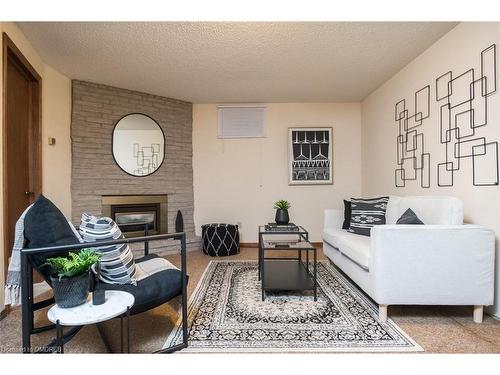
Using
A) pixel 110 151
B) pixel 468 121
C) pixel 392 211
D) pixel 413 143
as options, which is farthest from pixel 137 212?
pixel 468 121

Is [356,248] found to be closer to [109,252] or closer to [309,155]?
[109,252]

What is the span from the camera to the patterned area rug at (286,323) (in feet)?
5.23

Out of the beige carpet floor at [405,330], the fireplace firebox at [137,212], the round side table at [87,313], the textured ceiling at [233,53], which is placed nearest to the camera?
the round side table at [87,313]

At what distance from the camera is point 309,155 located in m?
4.45

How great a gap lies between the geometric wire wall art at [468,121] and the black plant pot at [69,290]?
→ 2.75 m

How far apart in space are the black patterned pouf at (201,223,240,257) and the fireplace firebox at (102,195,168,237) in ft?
2.32

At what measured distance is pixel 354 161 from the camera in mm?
4508

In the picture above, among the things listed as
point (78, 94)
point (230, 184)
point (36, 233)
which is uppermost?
point (78, 94)

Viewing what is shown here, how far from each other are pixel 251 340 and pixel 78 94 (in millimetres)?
3627

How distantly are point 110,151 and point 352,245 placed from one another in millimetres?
3365

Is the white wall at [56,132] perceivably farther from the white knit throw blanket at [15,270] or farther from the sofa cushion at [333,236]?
the sofa cushion at [333,236]

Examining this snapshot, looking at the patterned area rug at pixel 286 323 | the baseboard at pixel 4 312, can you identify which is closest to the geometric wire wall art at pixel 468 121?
the patterned area rug at pixel 286 323
